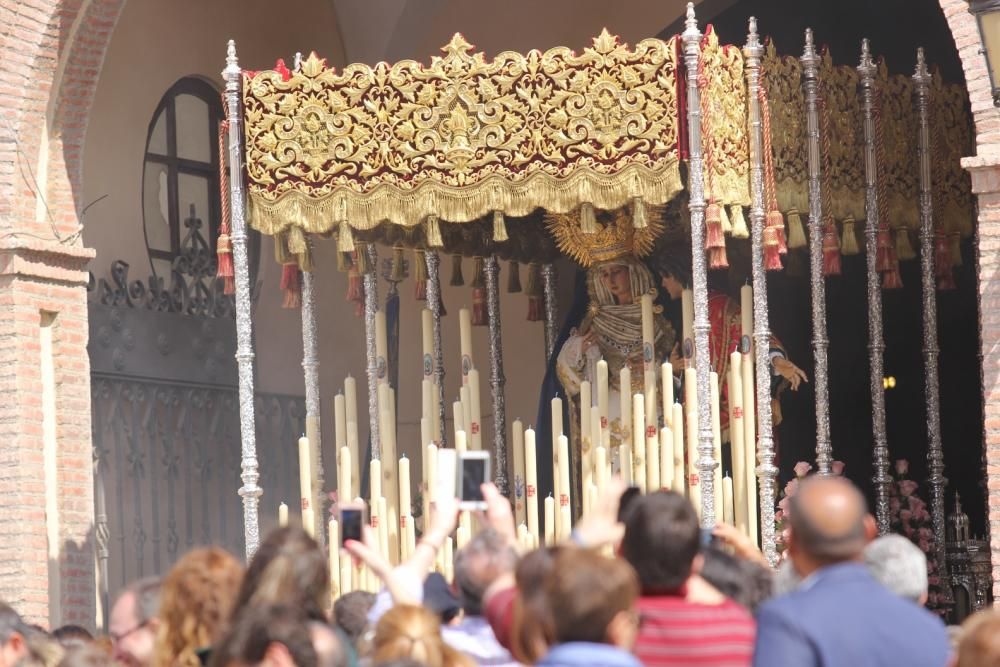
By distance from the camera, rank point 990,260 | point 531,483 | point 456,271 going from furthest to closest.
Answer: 1. point 456,271
2. point 531,483
3. point 990,260

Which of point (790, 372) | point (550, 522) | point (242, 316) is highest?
point (242, 316)

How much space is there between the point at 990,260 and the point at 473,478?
3792mm

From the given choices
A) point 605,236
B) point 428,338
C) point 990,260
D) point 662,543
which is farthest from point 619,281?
point 662,543

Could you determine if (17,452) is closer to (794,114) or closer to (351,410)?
(351,410)

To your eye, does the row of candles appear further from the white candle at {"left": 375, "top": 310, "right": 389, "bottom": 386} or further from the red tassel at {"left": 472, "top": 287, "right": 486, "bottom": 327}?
the red tassel at {"left": 472, "top": 287, "right": 486, "bottom": 327}

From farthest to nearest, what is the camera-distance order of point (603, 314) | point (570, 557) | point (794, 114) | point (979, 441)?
point (979, 441)
point (603, 314)
point (794, 114)
point (570, 557)

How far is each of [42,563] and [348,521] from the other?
197 inches

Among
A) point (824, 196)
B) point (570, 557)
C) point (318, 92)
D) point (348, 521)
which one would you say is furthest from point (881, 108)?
point (570, 557)

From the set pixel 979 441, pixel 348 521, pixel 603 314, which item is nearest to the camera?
pixel 348 521

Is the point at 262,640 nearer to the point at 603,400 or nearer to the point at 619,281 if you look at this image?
the point at 603,400

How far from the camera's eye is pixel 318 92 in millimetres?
9773

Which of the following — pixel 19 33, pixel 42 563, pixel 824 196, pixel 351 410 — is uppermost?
pixel 19 33

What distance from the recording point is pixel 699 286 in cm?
914

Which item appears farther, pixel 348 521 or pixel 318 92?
pixel 318 92
